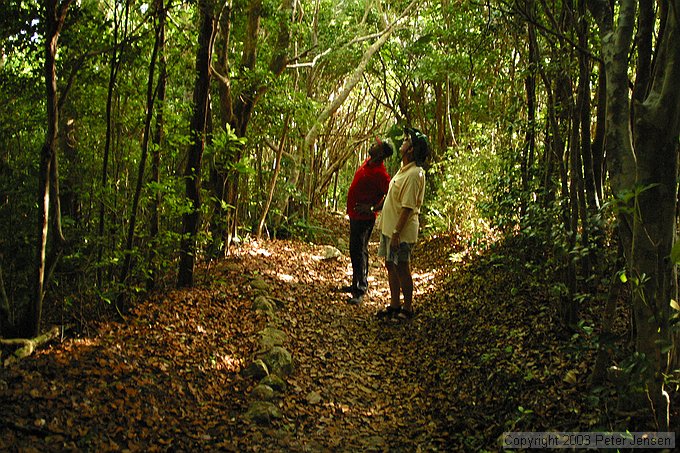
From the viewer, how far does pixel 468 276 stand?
7242mm

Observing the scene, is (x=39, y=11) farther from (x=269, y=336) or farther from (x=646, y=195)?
(x=646, y=195)

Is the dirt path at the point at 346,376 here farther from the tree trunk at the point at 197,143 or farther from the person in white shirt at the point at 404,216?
the tree trunk at the point at 197,143

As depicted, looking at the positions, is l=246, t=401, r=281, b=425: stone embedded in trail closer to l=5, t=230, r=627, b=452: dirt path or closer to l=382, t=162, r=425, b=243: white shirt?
l=5, t=230, r=627, b=452: dirt path

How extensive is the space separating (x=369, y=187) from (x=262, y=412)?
12.3ft

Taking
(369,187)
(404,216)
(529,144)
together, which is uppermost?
(529,144)

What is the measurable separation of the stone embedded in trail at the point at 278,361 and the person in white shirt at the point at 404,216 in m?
1.87

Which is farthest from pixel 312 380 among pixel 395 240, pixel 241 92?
pixel 241 92

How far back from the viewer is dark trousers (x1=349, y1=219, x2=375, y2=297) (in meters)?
6.88

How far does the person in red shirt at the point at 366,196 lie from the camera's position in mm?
6723

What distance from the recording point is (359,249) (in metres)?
6.91

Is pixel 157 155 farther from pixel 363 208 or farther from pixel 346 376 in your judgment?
pixel 346 376

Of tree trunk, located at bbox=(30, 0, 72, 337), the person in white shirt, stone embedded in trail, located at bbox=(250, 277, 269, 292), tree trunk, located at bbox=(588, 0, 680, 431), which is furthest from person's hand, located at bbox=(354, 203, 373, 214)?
tree trunk, located at bbox=(588, 0, 680, 431)

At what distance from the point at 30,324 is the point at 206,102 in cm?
302

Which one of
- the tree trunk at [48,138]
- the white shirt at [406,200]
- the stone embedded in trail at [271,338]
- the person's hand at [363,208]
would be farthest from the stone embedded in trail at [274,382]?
the person's hand at [363,208]
